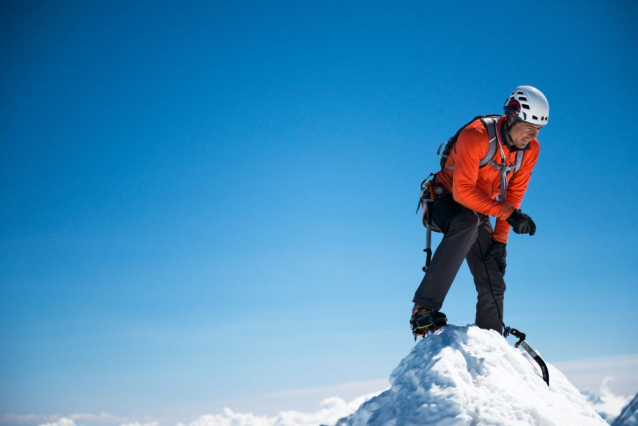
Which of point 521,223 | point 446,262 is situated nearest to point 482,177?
point 521,223

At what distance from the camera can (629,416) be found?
945 cm

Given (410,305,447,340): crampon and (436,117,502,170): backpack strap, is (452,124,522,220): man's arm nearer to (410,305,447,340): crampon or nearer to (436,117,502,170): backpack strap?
(436,117,502,170): backpack strap

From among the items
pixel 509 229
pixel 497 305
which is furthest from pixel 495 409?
pixel 509 229

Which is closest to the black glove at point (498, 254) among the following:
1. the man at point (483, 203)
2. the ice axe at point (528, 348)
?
the man at point (483, 203)

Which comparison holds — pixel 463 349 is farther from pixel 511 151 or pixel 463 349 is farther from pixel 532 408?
pixel 511 151

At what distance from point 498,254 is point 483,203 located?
1246 mm

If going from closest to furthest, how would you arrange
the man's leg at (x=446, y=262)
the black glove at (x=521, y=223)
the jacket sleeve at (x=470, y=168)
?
1. the man's leg at (x=446, y=262)
2. the jacket sleeve at (x=470, y=168)
3. the black glove at (x=521, y=223)

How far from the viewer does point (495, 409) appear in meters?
5.43

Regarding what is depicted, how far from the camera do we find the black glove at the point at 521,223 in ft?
26.8

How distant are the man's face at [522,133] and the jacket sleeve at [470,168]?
0.56 m

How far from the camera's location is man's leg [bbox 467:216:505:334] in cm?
860

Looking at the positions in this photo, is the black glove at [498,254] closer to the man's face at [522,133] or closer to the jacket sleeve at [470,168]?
the jacket sleeve at [470,168]

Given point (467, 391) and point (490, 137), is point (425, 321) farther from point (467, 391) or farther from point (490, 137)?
point (490, 137)

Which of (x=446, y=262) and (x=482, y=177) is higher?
(x=482, y=177)
